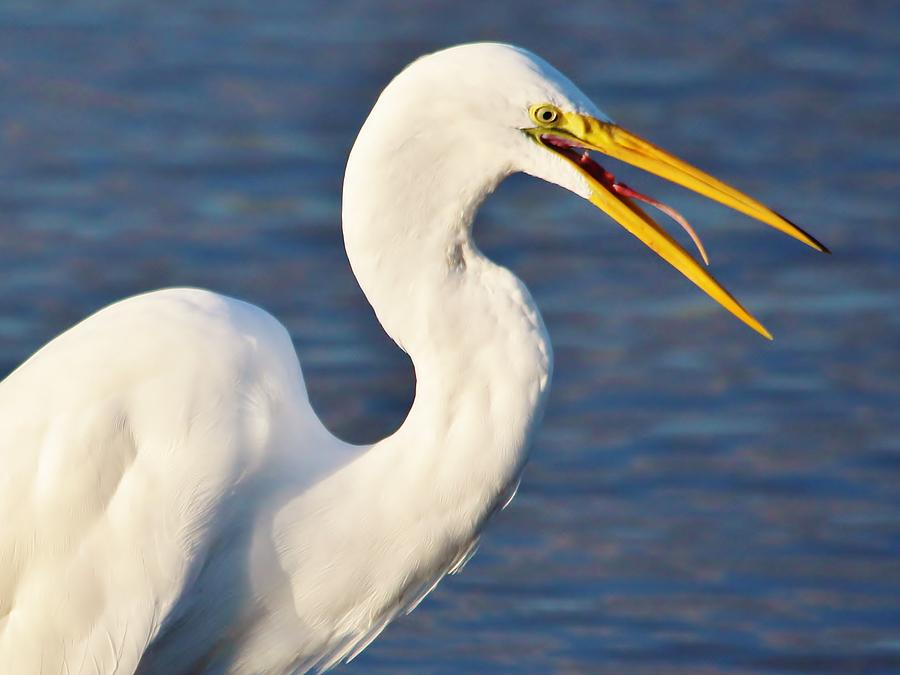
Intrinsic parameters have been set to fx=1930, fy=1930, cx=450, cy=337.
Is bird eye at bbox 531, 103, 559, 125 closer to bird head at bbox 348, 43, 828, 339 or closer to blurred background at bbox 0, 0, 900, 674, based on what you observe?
bird head at bbox 348, 43, 828, 339

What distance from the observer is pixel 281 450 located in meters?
3.88

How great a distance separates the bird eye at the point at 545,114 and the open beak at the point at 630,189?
0.01 m

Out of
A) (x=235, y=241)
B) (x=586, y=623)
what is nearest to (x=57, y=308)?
(x=235, y=241)

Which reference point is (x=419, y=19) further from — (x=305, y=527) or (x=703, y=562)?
(x=305, y=527)

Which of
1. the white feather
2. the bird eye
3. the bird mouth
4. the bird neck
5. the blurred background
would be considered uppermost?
the bird eye

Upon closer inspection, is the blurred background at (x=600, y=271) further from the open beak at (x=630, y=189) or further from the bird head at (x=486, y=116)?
the bird head at (x=486, y=116)

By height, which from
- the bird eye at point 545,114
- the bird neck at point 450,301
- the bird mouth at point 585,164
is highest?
the bird eye at point 545,114

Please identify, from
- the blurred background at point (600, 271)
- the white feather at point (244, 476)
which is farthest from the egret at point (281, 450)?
the blurred background at point (600, 271)

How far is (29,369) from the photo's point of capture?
405 cm

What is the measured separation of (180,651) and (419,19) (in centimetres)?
614

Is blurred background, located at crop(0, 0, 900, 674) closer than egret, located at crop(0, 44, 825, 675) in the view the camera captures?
No

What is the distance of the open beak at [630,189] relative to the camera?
362 cm

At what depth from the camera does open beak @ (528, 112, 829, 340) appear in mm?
3615

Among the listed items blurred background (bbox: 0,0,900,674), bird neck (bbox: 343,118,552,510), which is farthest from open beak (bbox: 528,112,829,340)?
blurred background (bbox: 0,0,900,674)
